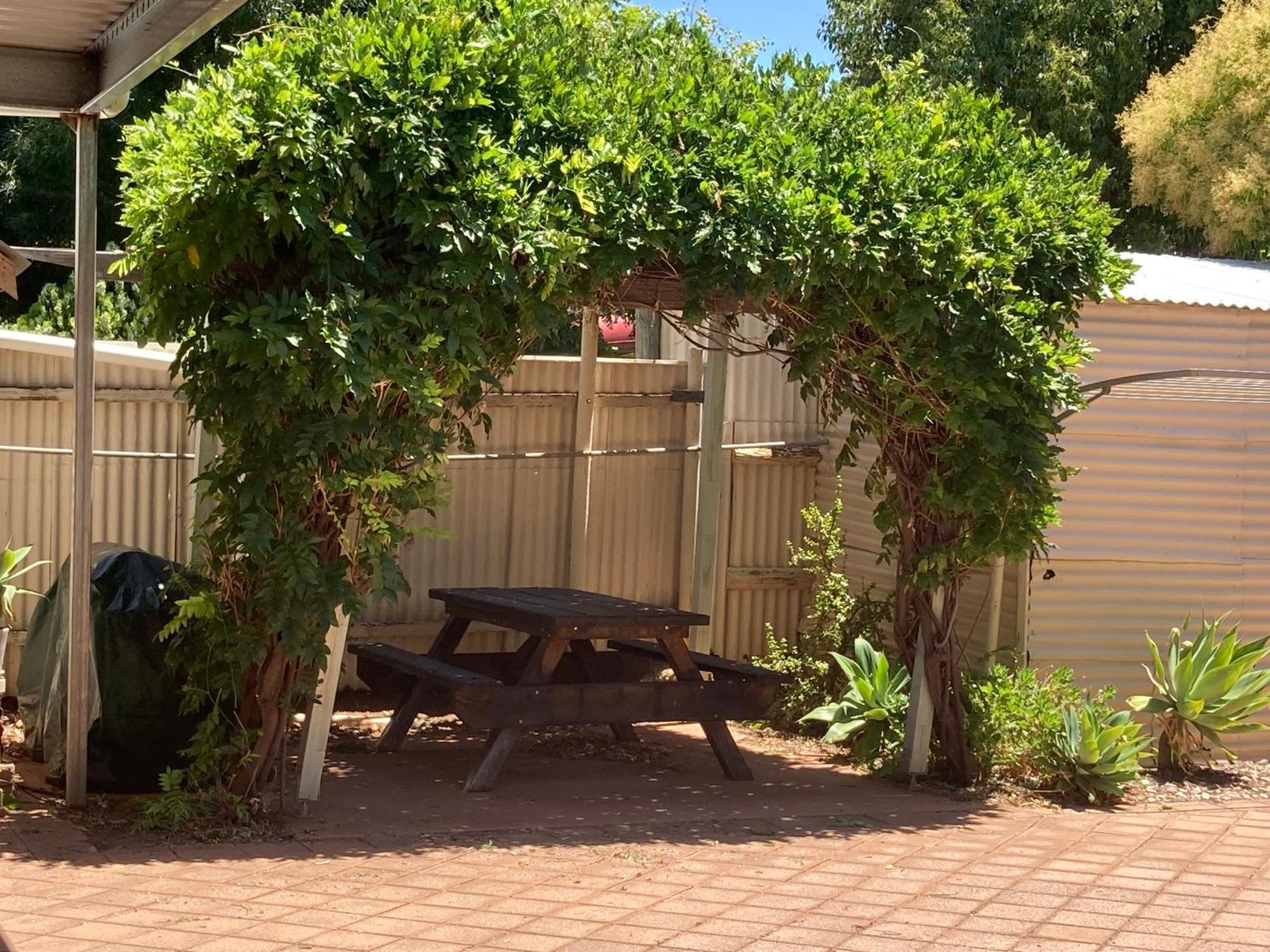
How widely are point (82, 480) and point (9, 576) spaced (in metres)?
1.91

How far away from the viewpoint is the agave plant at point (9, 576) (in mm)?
8109

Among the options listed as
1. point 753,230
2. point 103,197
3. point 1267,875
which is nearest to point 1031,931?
point 1267,875

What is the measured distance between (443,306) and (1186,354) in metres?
4.64

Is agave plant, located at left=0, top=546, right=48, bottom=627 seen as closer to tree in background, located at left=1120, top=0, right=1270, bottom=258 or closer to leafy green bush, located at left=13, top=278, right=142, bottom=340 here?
leafy green bush, located at left=13, top=278, right=142, bottom=340

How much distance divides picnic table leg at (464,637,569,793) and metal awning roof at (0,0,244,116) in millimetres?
3212

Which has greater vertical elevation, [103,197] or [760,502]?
[103,197]

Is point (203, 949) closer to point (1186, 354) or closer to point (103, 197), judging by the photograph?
point (1186, 354)

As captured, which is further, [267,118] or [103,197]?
[103,197]

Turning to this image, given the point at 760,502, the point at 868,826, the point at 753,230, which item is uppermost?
the point at 753,230

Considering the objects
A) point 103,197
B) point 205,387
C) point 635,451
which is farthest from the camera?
point 103,197

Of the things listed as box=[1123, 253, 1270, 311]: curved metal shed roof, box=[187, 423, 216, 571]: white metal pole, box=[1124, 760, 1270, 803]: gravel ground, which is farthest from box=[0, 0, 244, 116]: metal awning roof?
box=[1124, 760, 1270, 803]: gravel ground

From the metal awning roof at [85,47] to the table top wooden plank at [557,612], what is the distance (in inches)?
122

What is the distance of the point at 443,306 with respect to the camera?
6305 mm

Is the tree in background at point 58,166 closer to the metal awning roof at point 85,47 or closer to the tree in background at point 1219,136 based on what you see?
the metal awning roof at point 85,47
